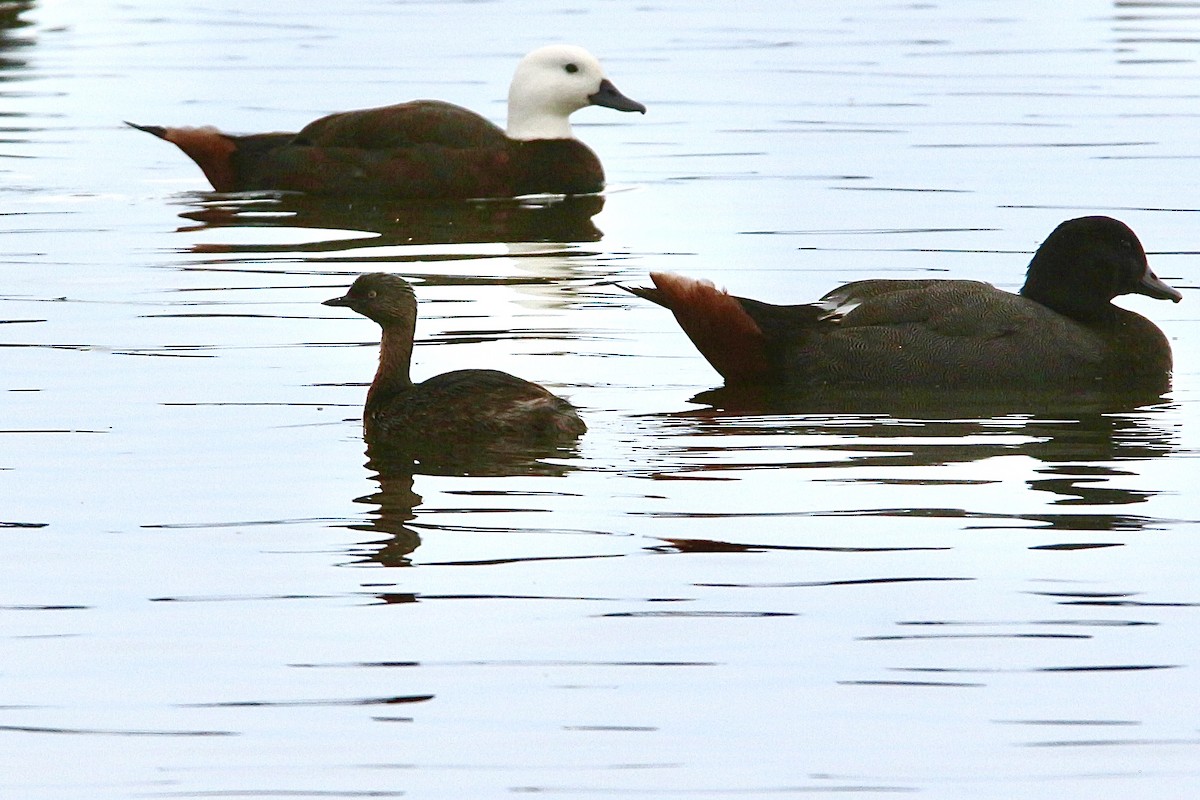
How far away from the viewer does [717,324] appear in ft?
29.4

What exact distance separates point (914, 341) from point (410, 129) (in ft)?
19.8

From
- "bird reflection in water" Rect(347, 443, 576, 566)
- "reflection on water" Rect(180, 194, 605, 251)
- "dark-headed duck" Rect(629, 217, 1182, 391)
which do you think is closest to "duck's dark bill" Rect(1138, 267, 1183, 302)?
"dark-headed duck" Rect(629, 217, 1182, 391)

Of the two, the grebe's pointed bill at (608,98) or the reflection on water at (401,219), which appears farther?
the grebe's pointed bill at (608,98)

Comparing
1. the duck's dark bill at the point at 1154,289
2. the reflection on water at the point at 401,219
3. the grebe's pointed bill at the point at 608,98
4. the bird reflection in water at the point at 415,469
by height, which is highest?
the grebe's pointed bill at the point at 608,98

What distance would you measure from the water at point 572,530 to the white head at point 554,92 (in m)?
0.74

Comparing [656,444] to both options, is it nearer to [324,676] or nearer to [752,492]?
[752,492]

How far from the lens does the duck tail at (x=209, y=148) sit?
14.5 m

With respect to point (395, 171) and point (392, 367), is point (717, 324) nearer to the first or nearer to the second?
point (392, 367)

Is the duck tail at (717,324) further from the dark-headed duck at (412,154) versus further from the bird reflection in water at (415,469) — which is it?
the dark-headed duck at (412,154)

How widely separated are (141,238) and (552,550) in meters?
7.09

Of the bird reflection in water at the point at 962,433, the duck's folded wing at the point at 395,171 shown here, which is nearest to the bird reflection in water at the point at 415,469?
the bird reflection in water at the point at 962,433

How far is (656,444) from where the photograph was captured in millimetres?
8008

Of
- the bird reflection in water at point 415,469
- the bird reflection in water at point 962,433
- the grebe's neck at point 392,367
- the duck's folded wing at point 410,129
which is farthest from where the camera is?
the duck's folded wing at point 410,129

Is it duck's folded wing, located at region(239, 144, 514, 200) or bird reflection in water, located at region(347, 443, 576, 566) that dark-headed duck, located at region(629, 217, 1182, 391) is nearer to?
bird reflection in water, located at region(347, 443, 576, 566)
